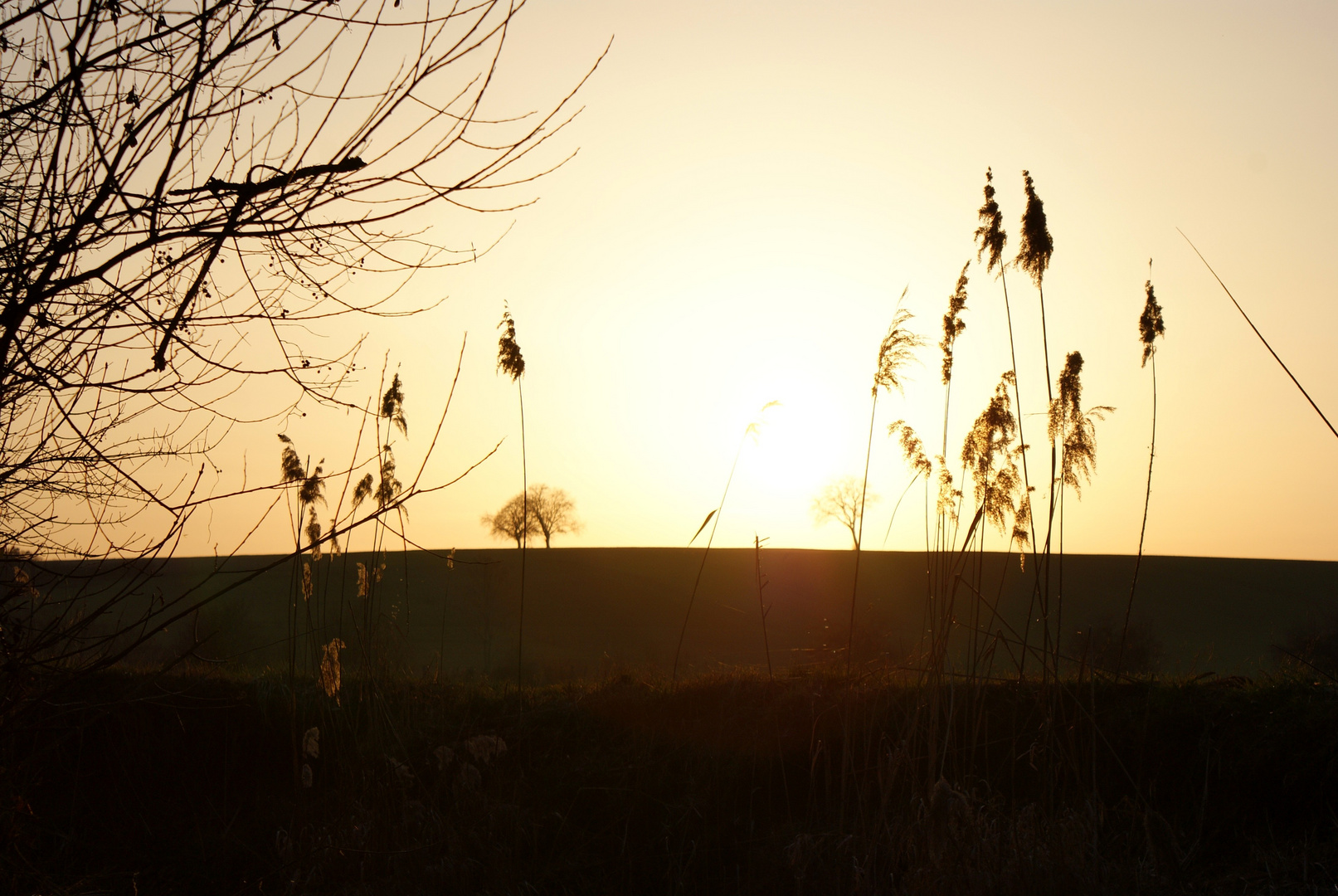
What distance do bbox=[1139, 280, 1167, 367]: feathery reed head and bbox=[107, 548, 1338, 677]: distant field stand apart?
16.7m

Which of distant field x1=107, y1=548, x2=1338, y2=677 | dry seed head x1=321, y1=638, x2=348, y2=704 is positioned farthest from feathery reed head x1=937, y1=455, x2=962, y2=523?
distant field x1=107, y1=548, x2=1338, y2=677

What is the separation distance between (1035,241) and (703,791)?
3.42 m

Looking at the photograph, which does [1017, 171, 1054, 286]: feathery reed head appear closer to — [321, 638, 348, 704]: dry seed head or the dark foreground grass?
the dark foreground grass

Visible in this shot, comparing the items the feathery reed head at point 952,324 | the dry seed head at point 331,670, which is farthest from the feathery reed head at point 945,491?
the dry seed head at point 331,670

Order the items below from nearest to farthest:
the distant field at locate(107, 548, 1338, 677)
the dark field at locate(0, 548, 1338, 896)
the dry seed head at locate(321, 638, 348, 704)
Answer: the dark field at locate(0, 548, 1338, 896)
the dry seed head at locate(321, 638, 348, 704)
the distant field at locate(107, 548, 1338, 677)

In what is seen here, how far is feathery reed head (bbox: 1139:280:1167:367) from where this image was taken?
4262 mm

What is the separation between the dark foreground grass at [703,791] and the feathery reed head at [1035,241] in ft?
6.63

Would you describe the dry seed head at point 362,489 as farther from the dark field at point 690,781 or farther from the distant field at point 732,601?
the distant field at point 732,601

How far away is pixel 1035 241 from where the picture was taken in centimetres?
418

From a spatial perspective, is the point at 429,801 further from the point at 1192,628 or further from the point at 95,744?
the point at 1192,628

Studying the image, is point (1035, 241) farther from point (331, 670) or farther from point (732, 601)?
point (732, 601)

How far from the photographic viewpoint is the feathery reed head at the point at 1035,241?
13.7ft

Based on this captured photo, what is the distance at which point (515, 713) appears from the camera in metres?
5.83

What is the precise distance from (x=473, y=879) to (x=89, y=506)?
106 inches
